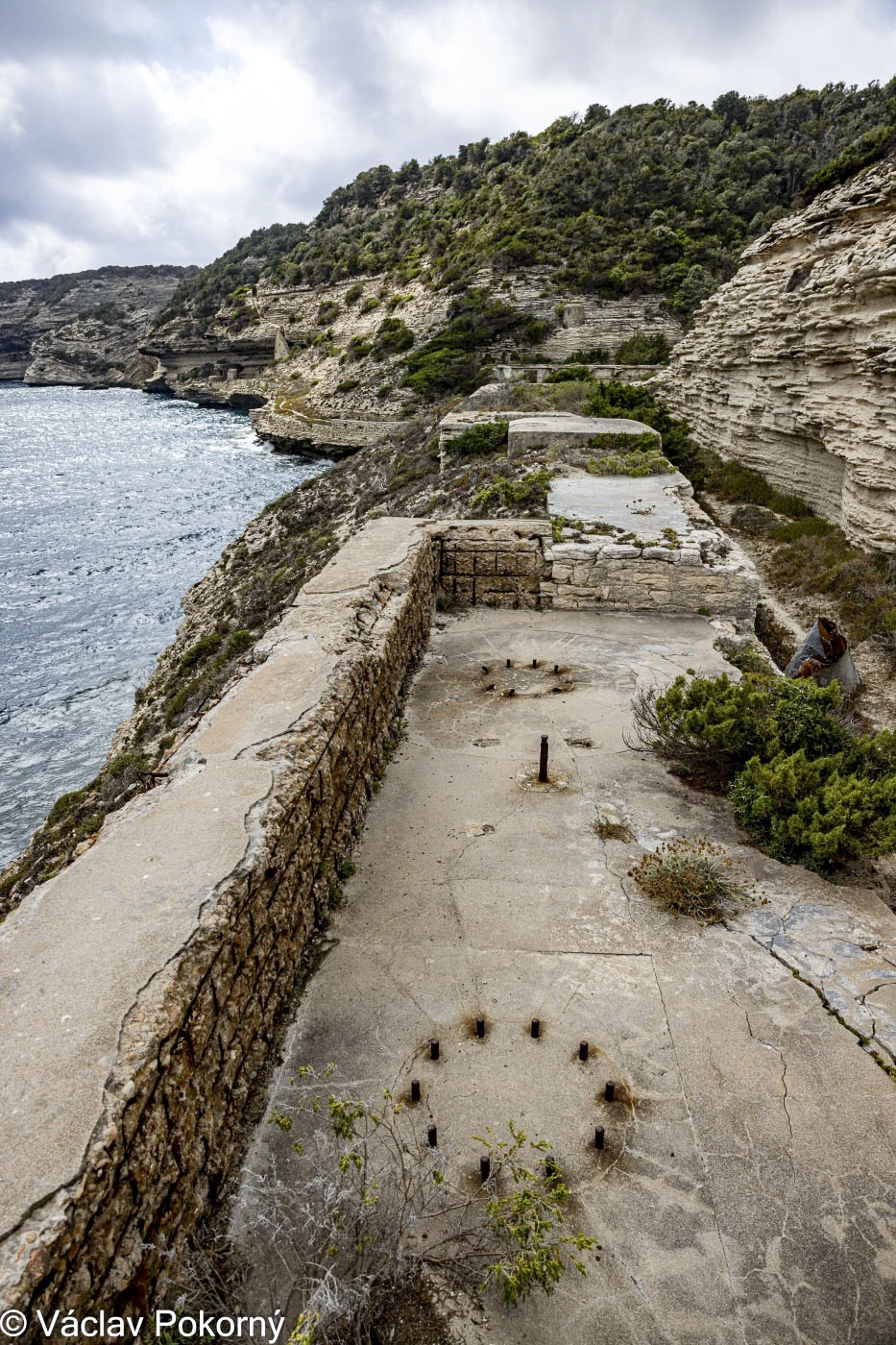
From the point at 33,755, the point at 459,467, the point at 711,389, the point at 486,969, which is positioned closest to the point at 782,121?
the point at 711,389

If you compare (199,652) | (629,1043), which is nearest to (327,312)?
(199,652)

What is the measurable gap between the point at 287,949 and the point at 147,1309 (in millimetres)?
1299

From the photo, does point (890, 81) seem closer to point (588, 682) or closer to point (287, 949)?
point (588, 682)

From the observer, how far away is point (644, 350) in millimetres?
34250

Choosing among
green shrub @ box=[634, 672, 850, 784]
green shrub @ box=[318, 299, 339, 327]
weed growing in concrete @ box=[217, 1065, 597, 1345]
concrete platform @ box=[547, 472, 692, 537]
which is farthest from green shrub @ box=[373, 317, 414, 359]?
weed growing in concrete @ box=[217, 1065, 597, 1345]

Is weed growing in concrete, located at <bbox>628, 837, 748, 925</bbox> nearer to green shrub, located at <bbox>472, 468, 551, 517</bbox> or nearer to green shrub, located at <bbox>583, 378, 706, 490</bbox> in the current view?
green shrub, located at <bbox>472, 468, 551, 517</bbox>

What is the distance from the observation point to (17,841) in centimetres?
1267

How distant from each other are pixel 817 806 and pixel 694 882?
83cm

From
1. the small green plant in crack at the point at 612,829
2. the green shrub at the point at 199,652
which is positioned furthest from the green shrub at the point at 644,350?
the small green plant in crack at the point at 612,829

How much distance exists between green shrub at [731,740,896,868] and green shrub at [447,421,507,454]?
11649 mm

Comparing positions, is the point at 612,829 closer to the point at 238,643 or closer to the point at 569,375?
the point at 238,643

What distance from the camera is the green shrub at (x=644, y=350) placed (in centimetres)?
3339

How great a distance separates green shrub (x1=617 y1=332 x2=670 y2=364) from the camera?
3339 centimetres

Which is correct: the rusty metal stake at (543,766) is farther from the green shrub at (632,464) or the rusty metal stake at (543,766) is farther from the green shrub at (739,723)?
the green shrub at (632,464)
